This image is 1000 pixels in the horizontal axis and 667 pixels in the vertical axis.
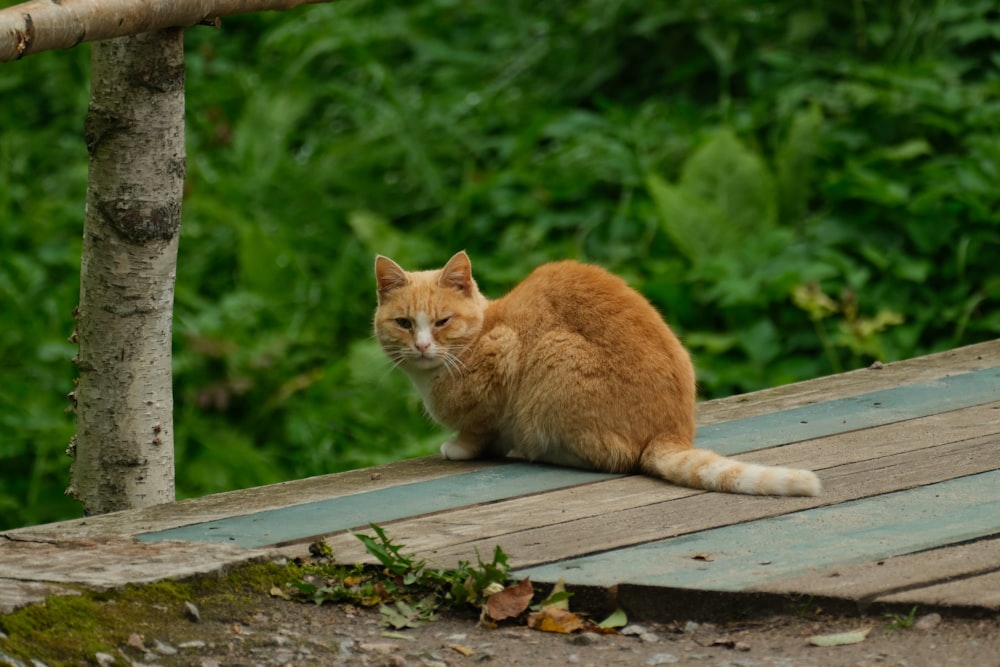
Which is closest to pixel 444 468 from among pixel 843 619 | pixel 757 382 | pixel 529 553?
pixel 529 553

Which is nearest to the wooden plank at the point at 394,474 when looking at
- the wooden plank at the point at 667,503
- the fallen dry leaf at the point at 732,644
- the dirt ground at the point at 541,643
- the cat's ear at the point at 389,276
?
the wooden plank at the point at 667,503

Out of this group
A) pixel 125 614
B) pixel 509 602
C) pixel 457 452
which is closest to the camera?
pixel 125 614

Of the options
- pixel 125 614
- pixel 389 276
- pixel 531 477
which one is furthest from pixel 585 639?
pixel 389 276

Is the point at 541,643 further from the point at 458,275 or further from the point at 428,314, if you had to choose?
the point at 458,275

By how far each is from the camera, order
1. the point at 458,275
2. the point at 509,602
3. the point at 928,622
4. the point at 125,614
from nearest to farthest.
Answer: the point at 928,622, the point at 125,614, the point at 509,602, the point at 458,275

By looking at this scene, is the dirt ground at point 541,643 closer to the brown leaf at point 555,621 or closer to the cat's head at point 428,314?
the brown leaf at point 555,621

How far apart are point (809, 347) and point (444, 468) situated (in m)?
2.78

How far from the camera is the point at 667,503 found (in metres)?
3.18

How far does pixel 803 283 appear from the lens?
5.88 m

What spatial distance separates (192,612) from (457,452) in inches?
57.0

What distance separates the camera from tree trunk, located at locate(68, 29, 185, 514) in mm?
3418

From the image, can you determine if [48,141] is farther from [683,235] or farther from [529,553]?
[529,553]

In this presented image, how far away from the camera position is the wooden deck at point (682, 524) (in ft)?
8.28

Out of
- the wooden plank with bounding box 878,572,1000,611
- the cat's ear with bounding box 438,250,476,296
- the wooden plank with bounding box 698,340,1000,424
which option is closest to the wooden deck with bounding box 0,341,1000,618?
the wooden plank with bounding box 878,572,1000,611
